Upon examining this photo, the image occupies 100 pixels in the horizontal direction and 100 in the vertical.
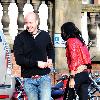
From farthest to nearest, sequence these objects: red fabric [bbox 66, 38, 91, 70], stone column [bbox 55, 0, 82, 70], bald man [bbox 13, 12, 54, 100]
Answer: stone column [bbox 55, 0, 82, 70] → red fabric [bbox 66, 38, 91, 70] → bald man [bbox 13, 12, 54, 100]

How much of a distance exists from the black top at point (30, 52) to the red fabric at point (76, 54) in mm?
1177

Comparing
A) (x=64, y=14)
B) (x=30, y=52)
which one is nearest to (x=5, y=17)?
(x=64, y=14)

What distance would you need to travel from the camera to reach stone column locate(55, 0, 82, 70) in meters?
16.8

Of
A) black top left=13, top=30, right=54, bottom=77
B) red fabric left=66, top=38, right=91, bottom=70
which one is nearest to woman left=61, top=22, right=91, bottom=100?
red fabric left=66, top=38, right=91, bottom=70

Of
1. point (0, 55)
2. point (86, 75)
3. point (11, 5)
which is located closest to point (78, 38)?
point (86, 75)

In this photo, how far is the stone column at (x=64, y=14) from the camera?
662 inches

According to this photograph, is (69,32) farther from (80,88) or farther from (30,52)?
(30,52)

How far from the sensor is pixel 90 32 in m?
17.0

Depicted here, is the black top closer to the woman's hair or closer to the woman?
the woman

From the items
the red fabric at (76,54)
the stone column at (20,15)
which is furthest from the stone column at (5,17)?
the red fabric at (76,54)

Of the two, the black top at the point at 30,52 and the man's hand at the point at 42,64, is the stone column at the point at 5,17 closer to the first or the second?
the black top at the point at 30,52

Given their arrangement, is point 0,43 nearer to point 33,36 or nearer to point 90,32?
point 33,36

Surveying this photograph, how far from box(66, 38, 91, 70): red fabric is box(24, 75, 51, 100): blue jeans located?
1310 millimetres

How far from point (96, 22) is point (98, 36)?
1.26 feet
